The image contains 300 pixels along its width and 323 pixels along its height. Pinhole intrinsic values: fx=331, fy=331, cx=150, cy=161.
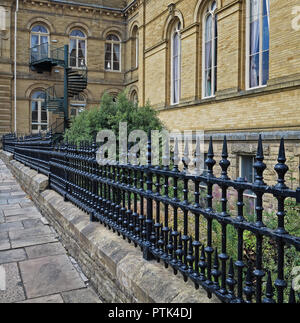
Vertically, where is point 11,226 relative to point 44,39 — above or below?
below

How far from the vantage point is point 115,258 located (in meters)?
2.89

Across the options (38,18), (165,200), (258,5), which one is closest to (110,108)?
(258,5)

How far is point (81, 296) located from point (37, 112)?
21420 millimetres

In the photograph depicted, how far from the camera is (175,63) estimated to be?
588 inches

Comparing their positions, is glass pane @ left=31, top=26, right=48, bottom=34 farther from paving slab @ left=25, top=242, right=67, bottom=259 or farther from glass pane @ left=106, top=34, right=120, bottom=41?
paving slab @ left=25, top=242, right=67, bottom=259

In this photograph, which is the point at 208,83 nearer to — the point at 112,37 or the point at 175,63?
the point at 175,63

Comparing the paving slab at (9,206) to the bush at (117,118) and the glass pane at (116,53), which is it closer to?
the bush at (117,118)

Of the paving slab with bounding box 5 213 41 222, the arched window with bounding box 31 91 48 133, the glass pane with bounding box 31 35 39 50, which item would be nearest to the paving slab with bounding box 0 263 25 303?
the paving slab with bounding box 5 213 41 222

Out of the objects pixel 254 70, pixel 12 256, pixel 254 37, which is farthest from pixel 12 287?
pixel 254 37

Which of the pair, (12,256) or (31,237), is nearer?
(12,256)

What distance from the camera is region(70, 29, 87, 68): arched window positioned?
23.4 metres

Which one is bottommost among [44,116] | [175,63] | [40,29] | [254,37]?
[44,116]

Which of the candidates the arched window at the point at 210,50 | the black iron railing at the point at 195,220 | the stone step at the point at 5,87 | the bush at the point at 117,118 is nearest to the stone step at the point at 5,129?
the stone step at the point at 5,87

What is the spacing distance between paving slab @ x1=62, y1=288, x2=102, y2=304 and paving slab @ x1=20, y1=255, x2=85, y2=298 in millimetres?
82
